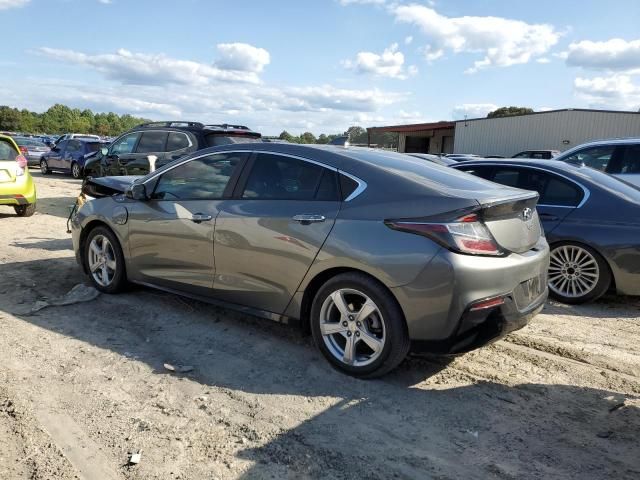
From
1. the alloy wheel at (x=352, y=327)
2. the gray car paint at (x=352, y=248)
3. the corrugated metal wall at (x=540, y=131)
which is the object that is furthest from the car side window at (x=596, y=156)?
the corrugated metal wall at (x=540, y=131)

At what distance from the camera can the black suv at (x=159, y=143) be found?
33.1ft

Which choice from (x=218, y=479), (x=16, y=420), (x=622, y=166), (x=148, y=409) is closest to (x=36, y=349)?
(x=16, y=420)

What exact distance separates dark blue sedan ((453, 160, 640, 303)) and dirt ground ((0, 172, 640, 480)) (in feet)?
2.00

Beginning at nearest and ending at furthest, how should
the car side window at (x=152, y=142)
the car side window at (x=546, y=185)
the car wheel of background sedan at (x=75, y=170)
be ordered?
the car side window at (x=546, y=185), the car side window at (x=152, y=142), the car wheel of background sedan at (x=75, y=170)

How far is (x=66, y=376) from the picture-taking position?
371 centimetres

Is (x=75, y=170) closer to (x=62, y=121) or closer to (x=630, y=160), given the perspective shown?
(x=630, y=160)

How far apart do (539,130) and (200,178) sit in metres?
30.9

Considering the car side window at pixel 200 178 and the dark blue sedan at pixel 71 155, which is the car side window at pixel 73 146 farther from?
the car side window at pixel 200 178

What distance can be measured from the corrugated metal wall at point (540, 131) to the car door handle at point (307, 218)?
28.9 m

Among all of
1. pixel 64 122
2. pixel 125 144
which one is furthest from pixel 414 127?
pixel 64 122

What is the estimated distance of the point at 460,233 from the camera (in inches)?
134

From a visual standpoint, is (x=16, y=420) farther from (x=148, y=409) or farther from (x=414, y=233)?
(x=414, y=233)

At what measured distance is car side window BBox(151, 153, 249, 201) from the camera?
462 cm

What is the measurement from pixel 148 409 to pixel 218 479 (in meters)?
0.86
